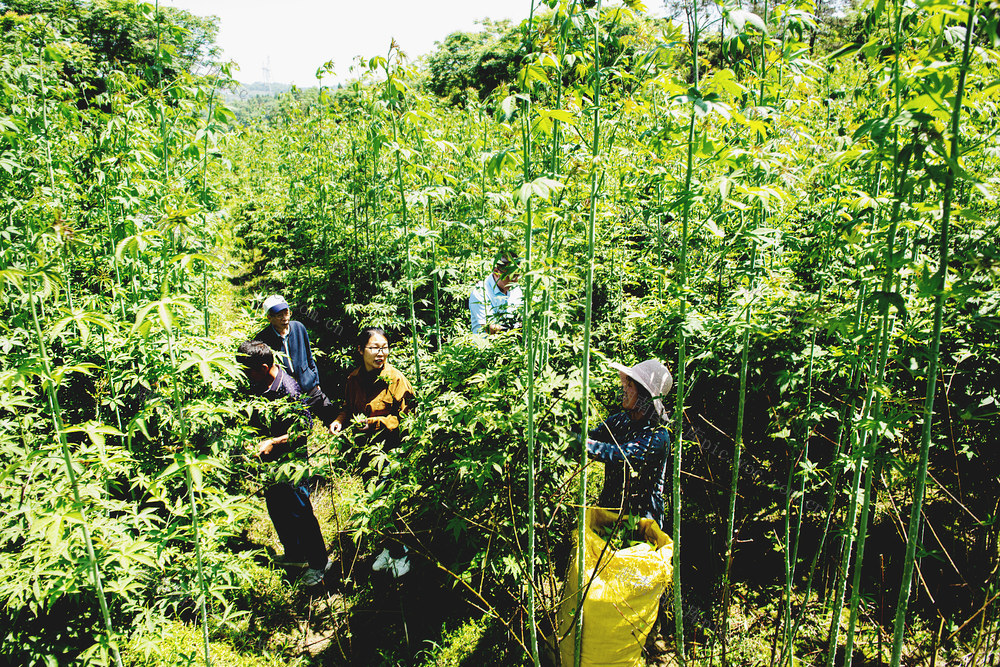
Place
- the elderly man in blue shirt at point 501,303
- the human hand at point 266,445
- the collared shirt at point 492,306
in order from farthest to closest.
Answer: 1. the human hand at point 266,445
2. the collared shirt at point 492,306
3. the elderly man in blue shirt at point 501,303

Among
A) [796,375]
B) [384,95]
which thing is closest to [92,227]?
[384,95]

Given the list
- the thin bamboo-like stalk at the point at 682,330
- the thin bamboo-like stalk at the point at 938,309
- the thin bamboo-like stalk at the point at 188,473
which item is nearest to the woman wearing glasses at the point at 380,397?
the thin bamboo-like stalk at the point at 188,473

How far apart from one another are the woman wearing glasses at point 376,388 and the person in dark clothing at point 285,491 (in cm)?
42

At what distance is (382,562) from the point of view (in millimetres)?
4078

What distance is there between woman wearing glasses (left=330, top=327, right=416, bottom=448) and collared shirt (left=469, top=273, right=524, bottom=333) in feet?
2.61

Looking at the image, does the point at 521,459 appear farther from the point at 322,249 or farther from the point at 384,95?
the point at 322,249

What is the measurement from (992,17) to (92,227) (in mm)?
5951

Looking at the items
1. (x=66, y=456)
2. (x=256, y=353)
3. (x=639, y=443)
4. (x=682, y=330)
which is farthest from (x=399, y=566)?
(x=682, y=330)

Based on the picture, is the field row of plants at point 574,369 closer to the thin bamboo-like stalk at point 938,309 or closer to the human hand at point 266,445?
the thin bamboo-like stalk at point 938,309

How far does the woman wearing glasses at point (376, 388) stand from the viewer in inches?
164

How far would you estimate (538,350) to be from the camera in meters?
3.02

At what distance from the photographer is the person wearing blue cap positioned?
4.66 meters

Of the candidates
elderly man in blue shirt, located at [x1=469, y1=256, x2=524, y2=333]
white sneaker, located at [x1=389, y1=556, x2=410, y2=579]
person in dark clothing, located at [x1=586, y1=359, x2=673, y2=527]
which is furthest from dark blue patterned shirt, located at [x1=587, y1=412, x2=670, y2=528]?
white sneaker, located at [x1=389, y1=556, x2=410, y2=579]

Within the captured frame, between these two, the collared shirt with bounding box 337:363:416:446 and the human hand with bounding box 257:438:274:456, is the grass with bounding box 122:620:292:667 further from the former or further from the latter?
the collared shirt with bounding box 337:363:416:446
